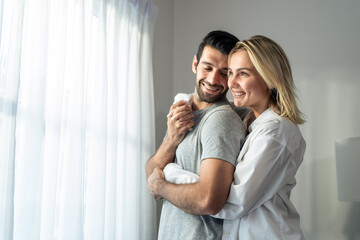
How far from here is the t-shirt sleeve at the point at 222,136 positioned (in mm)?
1288

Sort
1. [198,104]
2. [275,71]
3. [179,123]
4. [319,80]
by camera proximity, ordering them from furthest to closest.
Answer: [319,80], [198,104], [179,123], [275,71]

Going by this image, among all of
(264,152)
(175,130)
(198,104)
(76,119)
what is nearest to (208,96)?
(198,104)

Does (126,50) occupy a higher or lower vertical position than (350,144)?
higher

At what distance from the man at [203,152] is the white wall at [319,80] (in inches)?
40.2

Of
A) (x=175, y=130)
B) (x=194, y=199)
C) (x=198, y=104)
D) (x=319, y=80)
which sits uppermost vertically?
(x=319, y=80)

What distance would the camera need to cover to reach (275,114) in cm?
140

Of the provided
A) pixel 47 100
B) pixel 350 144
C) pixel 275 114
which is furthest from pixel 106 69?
pixel 350 144

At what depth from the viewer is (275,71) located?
1396 mm

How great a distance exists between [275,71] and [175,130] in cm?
49

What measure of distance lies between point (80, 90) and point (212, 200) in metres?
0.82

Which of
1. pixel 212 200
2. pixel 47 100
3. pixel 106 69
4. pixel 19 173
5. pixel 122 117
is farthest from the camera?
pixel 122 117

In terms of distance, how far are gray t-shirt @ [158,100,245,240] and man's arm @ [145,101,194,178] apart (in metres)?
0.03

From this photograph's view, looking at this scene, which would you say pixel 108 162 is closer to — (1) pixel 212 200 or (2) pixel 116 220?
(2) pixel 116 220

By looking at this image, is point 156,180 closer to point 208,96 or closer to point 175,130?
point 175,130
